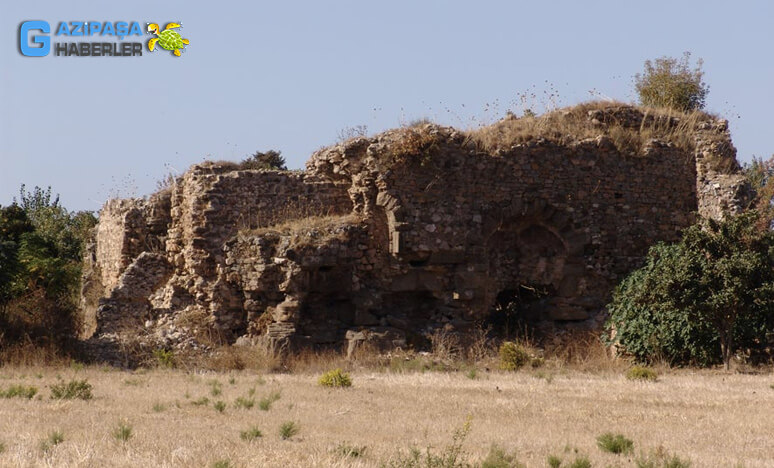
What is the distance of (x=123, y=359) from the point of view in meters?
20.9

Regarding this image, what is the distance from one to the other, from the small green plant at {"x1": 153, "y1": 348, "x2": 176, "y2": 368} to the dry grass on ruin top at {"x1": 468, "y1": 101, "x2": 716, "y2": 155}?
7.56 meters

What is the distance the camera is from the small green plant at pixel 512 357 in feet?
65.7

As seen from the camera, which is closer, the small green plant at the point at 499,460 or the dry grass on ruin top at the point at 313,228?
the small green plant at the point at 499,460

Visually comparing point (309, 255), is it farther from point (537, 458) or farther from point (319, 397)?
point (537, 458)

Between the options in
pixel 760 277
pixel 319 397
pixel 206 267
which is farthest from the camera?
pixel 206 267

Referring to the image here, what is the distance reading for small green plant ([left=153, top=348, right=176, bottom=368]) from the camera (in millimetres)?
20500

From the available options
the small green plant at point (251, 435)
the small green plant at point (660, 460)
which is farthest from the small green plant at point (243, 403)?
the small green plant at point (660, 460)

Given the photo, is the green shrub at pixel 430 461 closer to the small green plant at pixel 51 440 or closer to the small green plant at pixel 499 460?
the small green plant at pixel 499 460

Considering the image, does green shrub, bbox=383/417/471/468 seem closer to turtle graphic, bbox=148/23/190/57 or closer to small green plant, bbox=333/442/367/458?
small green plant, bbox=333/442/367/458

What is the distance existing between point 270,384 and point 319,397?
6.65 ft

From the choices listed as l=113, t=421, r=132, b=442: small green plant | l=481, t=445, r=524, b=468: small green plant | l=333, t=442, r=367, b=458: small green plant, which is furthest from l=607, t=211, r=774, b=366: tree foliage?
l=113, t=421, r=132, b=442: small green plant

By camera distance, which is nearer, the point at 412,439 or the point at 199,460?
the point at 199,460

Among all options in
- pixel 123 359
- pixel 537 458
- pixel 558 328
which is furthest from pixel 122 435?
pixel 558 328

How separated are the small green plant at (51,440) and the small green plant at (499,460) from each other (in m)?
4.14
